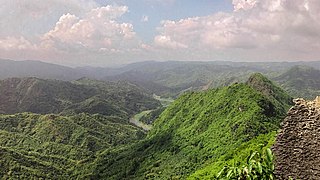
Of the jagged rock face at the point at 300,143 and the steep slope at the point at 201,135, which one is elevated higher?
the jagged rock face at the point at 300,143

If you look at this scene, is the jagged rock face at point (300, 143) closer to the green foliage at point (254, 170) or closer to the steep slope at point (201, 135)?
the green foliage at point (254, 170)

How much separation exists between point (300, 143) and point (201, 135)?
134066 mm

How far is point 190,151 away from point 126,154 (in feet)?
174

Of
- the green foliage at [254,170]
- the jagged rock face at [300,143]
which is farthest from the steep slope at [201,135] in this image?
→ the green foliage at [254,170]

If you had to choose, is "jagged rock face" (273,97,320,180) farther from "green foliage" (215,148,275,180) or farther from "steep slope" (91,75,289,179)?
"steep slope" (91,75,289,179)

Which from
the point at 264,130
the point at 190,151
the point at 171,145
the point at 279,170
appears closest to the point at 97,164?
the point at 171,145

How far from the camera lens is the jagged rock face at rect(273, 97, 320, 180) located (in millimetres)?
19047

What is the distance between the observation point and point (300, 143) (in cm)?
1964

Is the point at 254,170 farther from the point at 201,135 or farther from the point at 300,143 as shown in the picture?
the point at 201,135

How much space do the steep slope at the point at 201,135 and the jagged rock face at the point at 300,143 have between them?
86999 millimetres

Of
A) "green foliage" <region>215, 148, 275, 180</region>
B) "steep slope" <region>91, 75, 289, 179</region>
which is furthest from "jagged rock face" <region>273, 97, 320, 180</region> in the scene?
"steep slope" <region>91, 75, 289, 179</region>

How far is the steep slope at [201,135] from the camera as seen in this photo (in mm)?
125625

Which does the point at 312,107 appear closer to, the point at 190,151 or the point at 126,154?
the point at 190,151

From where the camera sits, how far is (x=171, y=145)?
165 m
